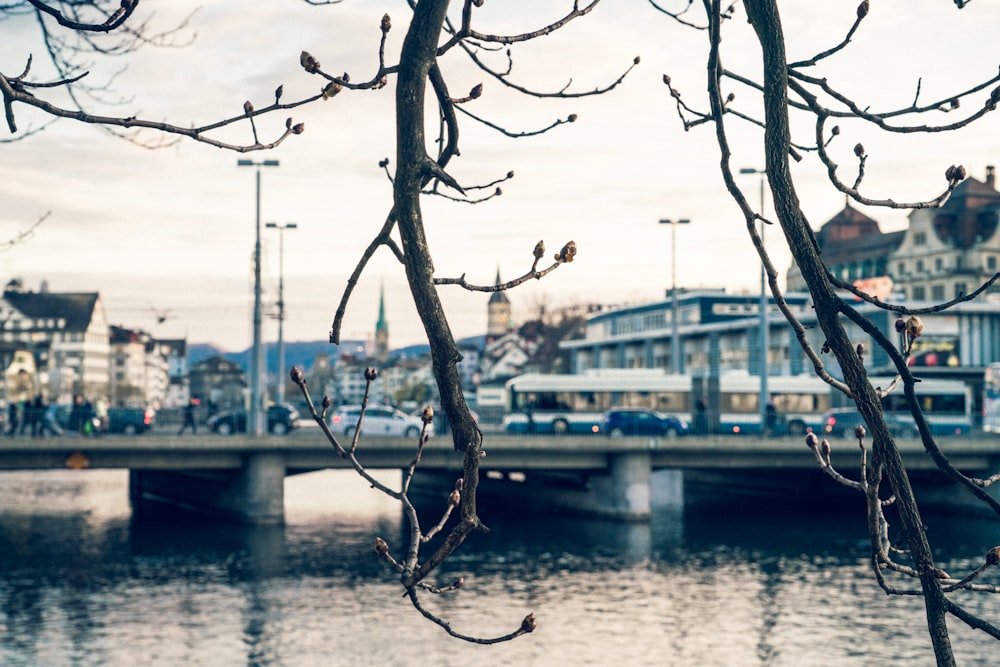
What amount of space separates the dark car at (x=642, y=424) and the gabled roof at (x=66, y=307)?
138050 mm

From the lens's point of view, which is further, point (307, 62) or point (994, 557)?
point (307, 62)

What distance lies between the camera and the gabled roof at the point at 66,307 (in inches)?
7106

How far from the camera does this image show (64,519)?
48812 mm

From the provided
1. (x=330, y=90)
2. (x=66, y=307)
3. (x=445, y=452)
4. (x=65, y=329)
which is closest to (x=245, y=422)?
(x=445, y=452)

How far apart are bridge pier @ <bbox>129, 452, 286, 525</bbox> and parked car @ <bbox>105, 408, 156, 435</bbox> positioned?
2.78m

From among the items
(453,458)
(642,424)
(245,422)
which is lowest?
(453,458)

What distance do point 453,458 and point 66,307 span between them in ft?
487

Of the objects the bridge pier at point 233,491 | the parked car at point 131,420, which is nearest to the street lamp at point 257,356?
the bridge pier at point 233,491

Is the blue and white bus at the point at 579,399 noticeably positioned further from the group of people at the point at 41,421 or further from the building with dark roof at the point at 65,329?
the building with dark roof at the point at 65,329

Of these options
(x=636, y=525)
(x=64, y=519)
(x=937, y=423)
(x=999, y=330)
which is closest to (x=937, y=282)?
(x=999, y=330)

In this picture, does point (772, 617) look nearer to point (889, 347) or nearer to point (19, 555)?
point (19, 555)

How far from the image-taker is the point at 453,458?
4672 cm

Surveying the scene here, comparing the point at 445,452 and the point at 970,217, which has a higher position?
the point at 970,217

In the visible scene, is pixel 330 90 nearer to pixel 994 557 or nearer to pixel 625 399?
pixel 994 557
